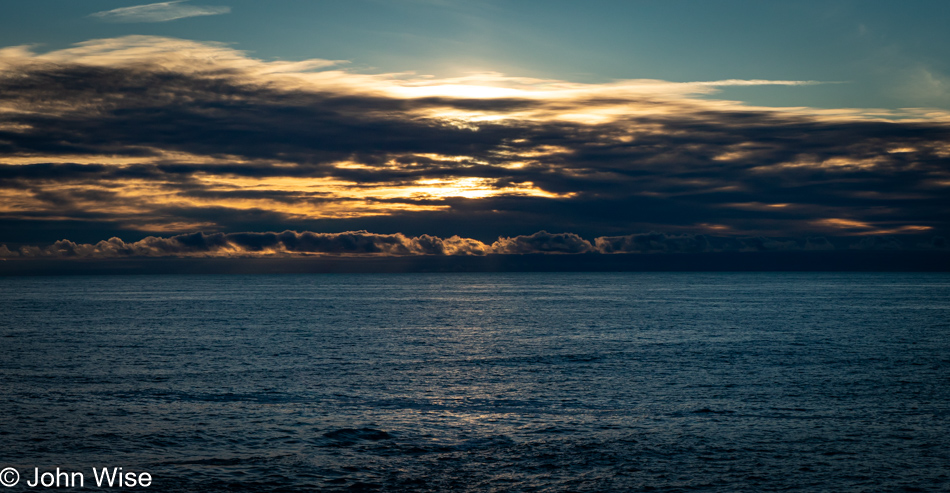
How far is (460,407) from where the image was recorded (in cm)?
3578

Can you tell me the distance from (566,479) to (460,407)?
12713 mm

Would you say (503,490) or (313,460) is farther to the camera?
(313,460)

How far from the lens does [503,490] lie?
74.1ft

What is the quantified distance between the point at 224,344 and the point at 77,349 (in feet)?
42.6

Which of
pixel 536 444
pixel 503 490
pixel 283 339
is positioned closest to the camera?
pixel 503 490

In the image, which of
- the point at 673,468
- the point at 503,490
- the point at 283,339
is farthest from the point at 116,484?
the point at 283,339

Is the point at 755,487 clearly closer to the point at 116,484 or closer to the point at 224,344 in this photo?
the point at 116,484

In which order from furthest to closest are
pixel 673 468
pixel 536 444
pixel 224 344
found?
pixel 224 344, pixel 536 444, pixel 673 468
